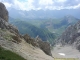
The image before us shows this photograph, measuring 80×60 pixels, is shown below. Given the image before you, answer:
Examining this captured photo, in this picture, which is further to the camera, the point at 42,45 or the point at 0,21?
the point at 42,45

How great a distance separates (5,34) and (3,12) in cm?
2849

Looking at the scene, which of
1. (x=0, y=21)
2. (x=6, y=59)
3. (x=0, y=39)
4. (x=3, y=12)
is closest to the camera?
(x=6, y=59)

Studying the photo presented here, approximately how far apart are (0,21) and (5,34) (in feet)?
32.4

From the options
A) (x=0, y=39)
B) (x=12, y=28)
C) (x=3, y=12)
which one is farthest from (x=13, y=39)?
(x=3, y=12)

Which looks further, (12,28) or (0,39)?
(12,28)

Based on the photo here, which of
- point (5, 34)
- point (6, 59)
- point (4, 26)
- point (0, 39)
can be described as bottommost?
point (6, 59)

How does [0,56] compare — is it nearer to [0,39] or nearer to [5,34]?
[0,39]

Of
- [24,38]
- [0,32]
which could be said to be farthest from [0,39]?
[24,38]

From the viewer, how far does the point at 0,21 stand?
8750 cm

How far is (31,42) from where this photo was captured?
3802 inches

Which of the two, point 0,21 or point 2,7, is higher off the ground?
point 2,7

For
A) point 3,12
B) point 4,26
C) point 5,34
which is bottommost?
point 5,34

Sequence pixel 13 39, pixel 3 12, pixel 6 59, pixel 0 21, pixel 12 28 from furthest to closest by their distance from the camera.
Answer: pixel 3 12 < pixel 12 28 < pixel 0 21 < pixel 13 39 < pixel 6 59

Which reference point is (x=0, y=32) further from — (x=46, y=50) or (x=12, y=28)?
(x=46, y=50)
